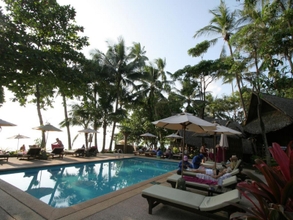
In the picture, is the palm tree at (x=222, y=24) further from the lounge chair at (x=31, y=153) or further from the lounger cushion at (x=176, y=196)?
the lounge chair at (x=31, y=153)

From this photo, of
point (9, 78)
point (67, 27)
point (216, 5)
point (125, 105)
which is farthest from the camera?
point (125, 105)

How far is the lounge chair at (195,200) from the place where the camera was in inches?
106

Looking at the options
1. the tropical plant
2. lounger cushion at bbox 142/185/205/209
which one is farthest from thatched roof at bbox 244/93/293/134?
the tropical plant

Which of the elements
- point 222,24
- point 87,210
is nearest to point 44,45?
point 87,210

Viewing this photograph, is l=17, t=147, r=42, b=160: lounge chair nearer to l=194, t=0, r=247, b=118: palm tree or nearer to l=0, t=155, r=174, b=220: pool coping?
l=0, t=155, r=174, b=220: pool coping

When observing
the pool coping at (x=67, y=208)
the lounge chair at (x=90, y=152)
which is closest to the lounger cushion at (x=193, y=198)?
the pool coping at (x=67, y=208)

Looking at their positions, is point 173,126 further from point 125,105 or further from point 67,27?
point 125,105

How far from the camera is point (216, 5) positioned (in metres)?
15.5

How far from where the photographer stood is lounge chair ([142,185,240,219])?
2688 mm

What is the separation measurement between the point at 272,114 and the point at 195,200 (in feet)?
34.9

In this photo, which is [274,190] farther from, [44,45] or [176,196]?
[44,45]

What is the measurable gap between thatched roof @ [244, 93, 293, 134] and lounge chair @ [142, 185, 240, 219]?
29.9 feet

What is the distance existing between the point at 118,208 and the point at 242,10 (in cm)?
1634

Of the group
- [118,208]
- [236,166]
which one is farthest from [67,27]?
[236,166]
